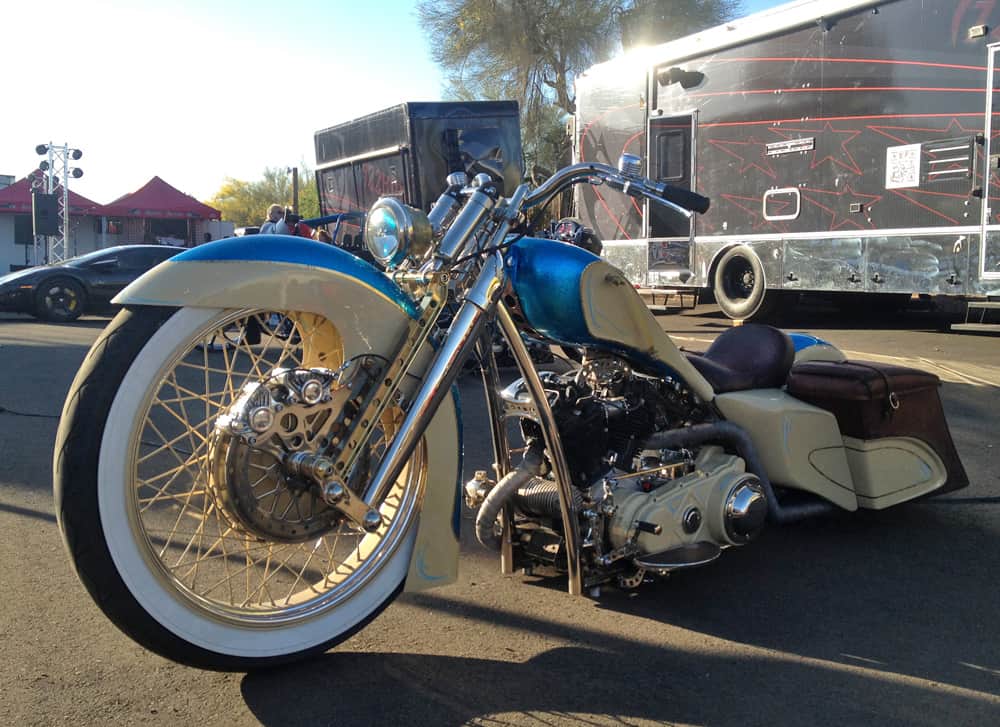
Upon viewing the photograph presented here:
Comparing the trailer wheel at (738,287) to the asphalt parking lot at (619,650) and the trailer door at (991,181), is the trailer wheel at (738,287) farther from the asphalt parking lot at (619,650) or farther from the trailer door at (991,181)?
the asphalt parking lot at (619,650)

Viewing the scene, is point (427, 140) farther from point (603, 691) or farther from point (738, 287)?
point (603, 691)

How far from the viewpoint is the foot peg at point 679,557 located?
123 inches

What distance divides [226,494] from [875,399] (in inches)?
106

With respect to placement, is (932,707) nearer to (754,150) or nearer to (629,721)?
(629,721)

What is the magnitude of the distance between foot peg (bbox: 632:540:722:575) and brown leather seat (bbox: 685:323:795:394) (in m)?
0.75

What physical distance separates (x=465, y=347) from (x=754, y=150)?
9.77 meters

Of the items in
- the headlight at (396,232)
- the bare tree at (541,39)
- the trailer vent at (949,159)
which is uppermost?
the bare tree at (541,39)

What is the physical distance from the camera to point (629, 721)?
2465mm

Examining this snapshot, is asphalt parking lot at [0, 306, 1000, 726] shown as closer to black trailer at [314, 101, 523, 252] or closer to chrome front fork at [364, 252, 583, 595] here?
chrome front fork at [364, 252, 583, 595]

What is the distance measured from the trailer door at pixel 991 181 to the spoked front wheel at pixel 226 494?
8.10 meters

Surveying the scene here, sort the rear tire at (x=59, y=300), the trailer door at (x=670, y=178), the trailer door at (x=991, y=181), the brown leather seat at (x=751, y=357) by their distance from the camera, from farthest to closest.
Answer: the rear tire at (x=59, y=300) → the trailer door at (x=670, y=178) → the trailer door at (x=991, y=181) → the brown leather seat at (x=751, y=357)

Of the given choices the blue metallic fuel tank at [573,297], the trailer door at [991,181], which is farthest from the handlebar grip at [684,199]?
the trailer door at [991,181]

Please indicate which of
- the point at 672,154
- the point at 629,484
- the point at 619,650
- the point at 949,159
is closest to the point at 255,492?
the point at 619,650

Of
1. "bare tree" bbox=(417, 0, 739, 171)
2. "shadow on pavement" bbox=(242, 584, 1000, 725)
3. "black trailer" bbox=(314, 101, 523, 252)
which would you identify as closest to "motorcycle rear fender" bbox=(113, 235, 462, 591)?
"shadow on pavement" bbox=(242, 584, 1000, 725)
